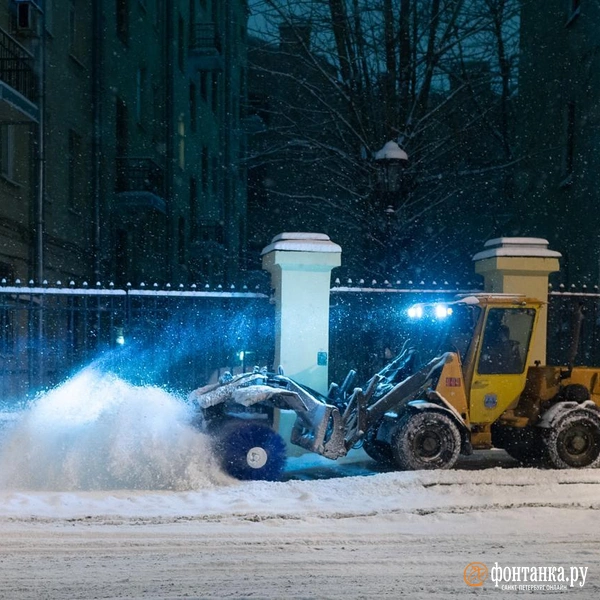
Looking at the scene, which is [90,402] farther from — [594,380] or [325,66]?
[325,66]

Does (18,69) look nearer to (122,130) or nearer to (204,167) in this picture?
(122,130)

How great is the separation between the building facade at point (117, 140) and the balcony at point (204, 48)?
46 mm

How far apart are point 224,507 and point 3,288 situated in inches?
189

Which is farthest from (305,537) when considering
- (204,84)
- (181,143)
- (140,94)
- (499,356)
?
(204,84)

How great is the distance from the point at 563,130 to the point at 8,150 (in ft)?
42.3

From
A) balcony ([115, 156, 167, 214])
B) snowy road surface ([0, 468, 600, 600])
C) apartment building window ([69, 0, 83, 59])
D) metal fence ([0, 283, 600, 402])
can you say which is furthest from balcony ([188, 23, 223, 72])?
snowy road surface ([0, 468, 600, 600])

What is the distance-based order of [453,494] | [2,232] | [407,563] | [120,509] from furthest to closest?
[2,232]
[453,494]
[120,509]
[407,563]

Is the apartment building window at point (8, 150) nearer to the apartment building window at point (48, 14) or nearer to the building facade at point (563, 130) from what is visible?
the apartment building window at point (48, 14)

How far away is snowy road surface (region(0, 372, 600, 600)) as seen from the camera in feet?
19.1

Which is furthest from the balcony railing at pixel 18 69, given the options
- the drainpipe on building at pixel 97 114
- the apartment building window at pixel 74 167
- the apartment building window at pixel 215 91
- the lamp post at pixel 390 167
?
the apartment building window at pixel 215 91

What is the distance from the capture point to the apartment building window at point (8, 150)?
1744cm

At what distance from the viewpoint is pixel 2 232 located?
55.5 ft

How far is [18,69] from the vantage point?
1708 centimetres

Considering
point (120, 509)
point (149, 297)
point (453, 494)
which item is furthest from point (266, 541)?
point (149, 297)
